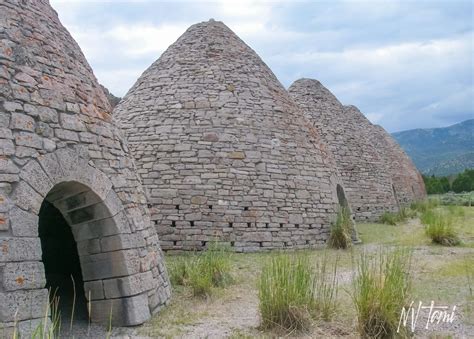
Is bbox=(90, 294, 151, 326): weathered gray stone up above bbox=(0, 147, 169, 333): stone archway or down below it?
below

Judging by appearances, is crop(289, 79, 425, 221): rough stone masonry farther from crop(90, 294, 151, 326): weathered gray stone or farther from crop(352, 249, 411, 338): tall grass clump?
crop(90, 294, 151, 326): weathered gray stone

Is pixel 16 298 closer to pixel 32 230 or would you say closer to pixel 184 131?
pixel 32 230

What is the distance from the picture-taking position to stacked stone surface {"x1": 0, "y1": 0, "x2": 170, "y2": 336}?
434 centimetres

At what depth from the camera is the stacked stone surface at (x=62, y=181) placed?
14.3 feet

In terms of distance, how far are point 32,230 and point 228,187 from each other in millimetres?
5271

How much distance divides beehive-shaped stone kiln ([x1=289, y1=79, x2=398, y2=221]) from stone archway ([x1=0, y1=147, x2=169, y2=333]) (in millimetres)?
11553

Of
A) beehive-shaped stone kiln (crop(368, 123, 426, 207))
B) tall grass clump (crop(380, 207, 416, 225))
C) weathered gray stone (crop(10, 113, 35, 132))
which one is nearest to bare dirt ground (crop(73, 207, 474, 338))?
weathered gray stone (crop(10, 113, 35, 132))

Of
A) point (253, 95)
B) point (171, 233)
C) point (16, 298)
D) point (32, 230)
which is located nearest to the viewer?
point (16, 298)

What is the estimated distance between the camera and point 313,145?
36.4ft

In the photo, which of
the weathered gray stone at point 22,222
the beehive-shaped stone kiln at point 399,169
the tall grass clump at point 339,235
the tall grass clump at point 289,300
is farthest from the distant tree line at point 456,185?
the weathered gray stone at point 22,222

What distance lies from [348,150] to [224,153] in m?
8.46

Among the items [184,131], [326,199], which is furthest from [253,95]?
[326,199]

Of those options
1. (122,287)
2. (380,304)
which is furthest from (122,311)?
(380,304)

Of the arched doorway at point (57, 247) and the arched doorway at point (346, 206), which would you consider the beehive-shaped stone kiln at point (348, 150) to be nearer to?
the arched doorway at point (346, 206)
